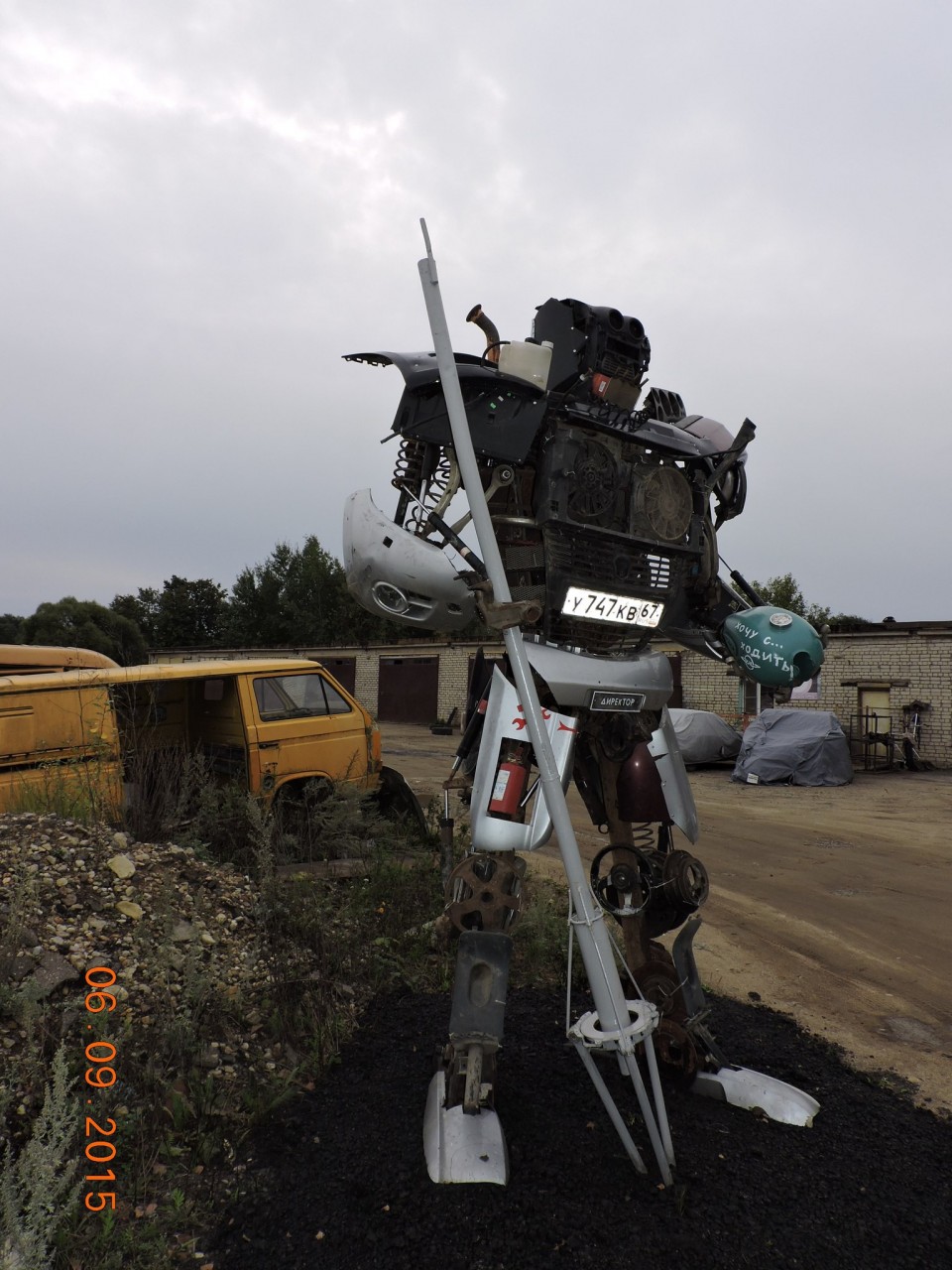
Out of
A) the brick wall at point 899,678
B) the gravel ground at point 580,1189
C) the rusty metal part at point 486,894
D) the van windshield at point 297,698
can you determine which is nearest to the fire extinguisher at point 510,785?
the rusty metal part at point 486,894

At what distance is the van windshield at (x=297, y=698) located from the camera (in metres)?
7.09

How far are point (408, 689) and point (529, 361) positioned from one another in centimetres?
2486

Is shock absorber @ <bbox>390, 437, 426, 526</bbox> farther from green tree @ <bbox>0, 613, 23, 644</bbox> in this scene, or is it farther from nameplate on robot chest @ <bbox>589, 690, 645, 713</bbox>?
green tree @ <bbox>0, 613, 23, 644</bbox>

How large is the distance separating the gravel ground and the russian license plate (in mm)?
1888

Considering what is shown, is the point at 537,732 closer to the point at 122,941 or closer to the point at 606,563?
the point at 606,563

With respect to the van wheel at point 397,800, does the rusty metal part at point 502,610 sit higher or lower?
higher

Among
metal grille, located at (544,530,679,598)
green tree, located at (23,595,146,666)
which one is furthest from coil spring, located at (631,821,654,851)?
green tree, located at (23,595,146,666)

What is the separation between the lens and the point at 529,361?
3066 millimetres

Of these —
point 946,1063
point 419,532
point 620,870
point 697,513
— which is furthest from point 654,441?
point 946,1063

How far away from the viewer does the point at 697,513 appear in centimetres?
346

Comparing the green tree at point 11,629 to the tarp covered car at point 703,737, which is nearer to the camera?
the tarp covered car at point 703,737

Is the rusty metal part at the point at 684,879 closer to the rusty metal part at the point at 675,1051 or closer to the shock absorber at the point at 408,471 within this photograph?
the rusty metal part at the point at 675,1051

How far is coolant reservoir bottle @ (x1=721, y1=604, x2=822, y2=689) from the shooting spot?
327cm

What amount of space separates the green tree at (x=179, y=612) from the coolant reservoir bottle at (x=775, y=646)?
48.1 m
